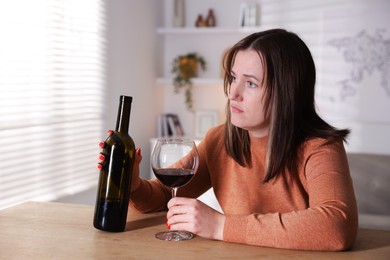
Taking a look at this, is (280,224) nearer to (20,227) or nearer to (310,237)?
(310,237)

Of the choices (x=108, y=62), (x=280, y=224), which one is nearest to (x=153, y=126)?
(x=108, y=62)

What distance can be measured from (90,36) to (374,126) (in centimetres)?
231

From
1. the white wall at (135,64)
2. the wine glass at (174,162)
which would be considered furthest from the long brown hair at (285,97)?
the white wall at (135,64)

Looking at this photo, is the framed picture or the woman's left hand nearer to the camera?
the woman's left hand

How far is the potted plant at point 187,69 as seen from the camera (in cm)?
466

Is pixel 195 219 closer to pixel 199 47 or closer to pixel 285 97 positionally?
pixel 285 97

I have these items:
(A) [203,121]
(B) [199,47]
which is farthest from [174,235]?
(B) [199,47]

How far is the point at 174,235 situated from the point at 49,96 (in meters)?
2.02

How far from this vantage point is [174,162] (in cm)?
135

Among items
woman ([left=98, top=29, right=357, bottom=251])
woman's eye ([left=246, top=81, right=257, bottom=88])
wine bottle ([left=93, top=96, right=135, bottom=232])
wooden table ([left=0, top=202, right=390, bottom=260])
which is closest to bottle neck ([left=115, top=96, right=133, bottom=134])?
wine bottle ([left=93, top=96, right=135, bottom=232])

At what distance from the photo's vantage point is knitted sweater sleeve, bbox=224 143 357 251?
1271 mm

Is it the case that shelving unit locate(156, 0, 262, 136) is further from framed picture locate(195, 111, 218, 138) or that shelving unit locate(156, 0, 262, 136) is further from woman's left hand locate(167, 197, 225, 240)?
woman's left hand locate(167, 197, 225, 240)

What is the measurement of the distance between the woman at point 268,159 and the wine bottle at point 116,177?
0.39ft

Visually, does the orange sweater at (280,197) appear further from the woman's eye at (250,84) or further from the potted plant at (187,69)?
the potted plant at (187,69)
